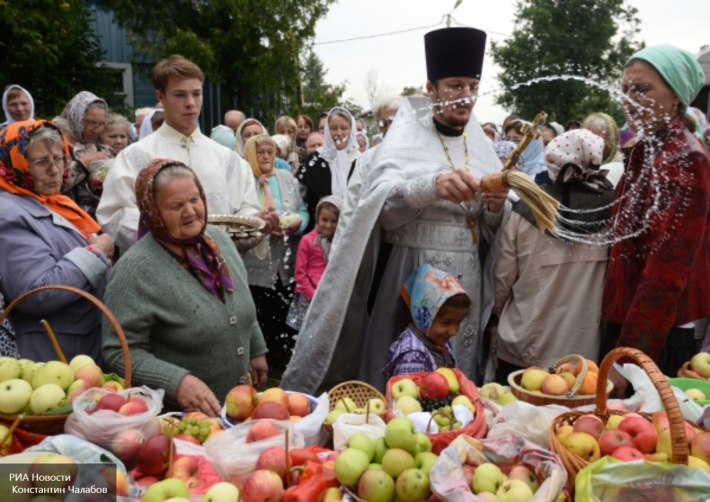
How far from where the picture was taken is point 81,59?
13.9 meters

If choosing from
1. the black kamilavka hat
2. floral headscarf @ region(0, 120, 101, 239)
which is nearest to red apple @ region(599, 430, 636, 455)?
the black kamilavka hat

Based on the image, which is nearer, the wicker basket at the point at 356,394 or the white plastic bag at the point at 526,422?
the white plastic bag at the point at 526,422

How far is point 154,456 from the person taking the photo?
1.77m

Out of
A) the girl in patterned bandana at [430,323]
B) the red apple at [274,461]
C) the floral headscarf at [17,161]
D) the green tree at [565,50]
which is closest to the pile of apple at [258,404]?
the red apple at [274,461]

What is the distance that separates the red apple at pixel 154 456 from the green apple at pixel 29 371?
0.51m

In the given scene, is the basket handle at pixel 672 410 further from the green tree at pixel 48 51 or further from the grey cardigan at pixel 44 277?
the green tree at pixel 48 51

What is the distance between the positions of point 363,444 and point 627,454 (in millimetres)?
744

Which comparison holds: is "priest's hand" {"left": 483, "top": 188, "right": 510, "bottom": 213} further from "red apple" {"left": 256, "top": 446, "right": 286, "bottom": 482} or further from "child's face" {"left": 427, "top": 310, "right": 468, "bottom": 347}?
"red apple" {"left": 256, "top": 446, "right": 286, "bottom": 482}

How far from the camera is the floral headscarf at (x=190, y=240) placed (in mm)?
2412

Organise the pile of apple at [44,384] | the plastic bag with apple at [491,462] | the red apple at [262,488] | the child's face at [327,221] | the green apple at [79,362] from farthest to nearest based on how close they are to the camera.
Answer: the child's face at [327,221] < the green apple at [79,362] < the pile of apple at [44,384] < the red apple at [262,488] < the plastic bag with apple at [491,462]

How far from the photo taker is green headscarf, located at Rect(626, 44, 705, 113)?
2600 millimetres

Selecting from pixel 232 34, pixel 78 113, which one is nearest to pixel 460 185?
pixel 78 113

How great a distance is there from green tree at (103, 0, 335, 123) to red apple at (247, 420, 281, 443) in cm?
1420

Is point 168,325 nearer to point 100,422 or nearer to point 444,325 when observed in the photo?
point 100,422
